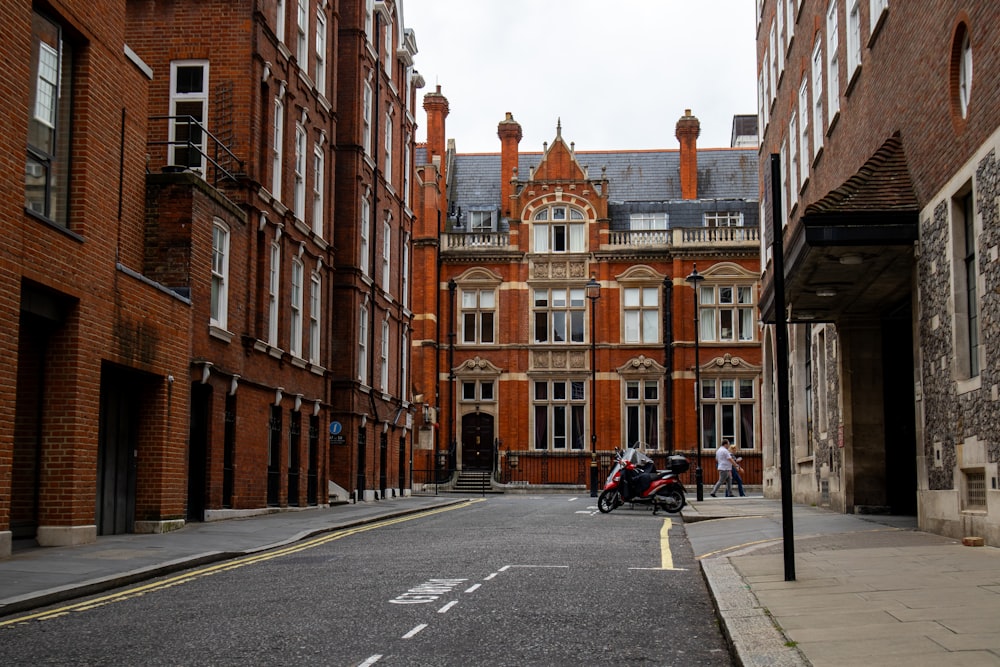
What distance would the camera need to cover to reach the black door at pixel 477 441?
5478cm

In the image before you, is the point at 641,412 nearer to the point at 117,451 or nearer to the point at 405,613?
the point at 117,451

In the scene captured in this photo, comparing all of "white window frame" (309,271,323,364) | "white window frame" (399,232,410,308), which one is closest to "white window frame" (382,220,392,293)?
"white window frame" (399,232,410,308)

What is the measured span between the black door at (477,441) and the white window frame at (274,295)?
92.3 feet

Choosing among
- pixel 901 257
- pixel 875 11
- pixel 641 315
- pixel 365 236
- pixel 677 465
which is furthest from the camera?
pixel 641 315

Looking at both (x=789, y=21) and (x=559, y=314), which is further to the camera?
(x=559, y=314)

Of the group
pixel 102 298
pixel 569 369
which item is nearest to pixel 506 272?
pixel 569 369

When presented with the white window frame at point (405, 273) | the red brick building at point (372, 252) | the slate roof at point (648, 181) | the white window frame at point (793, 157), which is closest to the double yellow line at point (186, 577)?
the red brick building at point (372, 252)

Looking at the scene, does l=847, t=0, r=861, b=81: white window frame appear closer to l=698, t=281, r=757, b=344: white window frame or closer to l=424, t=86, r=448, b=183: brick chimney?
l=698, t=281, r=757, b=344: white window frame

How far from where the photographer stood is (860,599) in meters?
9.20

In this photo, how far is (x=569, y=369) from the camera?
180 ft

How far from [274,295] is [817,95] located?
13421mm

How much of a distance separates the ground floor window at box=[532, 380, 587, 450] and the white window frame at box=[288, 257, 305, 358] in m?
26.4

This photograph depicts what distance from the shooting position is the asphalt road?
7.95 m

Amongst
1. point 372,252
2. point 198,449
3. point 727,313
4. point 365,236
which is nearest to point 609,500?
point 198,449
